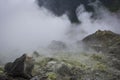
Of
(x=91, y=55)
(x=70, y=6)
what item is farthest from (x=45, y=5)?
(x=91, y=55)

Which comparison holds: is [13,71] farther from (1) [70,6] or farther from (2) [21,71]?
(1) [70,6]

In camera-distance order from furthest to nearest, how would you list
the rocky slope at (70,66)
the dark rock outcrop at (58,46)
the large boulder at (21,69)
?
the dark rock outcrop at (58,46), the rocky slope at (70,66), the large boulder at (21,69)

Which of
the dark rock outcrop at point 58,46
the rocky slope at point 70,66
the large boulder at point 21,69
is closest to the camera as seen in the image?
the large boulder at point 21,69

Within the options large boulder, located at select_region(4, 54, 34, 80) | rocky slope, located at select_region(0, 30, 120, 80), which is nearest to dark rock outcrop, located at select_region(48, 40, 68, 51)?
rocky slope, located at select_region(0, 30, 120, 80)

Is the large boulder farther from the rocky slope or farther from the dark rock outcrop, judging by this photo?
the dark rock outcrop

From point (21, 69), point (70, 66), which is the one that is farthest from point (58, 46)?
point (21, 69)

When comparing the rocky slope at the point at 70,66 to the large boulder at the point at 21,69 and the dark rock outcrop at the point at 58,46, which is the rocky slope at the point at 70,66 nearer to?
the large boulder at the point at 21,69

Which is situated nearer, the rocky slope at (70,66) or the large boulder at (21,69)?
the large boulder at (21,69)

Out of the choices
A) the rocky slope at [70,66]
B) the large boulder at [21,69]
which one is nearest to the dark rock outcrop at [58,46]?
the rocky slope at [70,66]

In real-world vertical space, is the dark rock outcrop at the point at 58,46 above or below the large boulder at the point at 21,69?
above

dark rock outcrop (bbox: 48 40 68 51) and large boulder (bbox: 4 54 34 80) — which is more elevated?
dark rock outcrop (bbox: 48 40 68 51)

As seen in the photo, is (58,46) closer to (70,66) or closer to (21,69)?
(70,66)

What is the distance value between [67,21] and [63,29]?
6.33m

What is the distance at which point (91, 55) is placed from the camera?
59.6 meters
